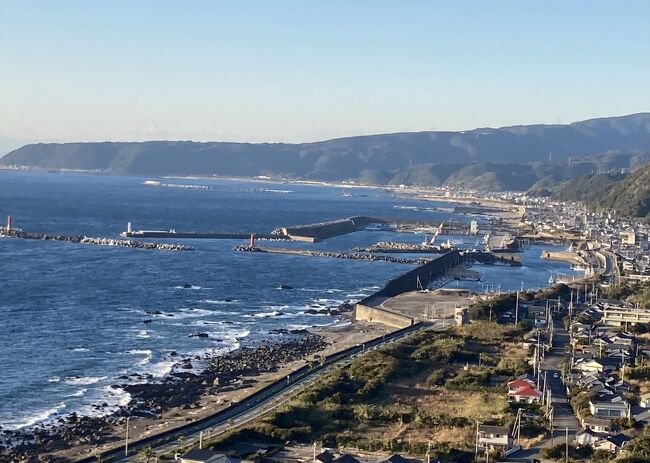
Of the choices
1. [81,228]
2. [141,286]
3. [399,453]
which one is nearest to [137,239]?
[81,228]

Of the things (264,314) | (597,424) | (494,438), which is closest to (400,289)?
(264,314)

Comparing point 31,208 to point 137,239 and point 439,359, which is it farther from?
point 439,359

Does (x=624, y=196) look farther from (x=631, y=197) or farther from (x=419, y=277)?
(x=419, y=277)

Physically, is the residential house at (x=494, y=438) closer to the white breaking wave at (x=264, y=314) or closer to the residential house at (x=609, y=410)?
the residential house at (x=609, y=410)

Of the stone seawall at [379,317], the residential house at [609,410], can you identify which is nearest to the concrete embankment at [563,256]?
the stone seawall at [379,317]

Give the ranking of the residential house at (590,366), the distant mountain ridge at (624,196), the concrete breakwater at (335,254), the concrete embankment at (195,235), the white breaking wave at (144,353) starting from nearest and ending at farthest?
the residential house at (590,366)
the white breaking wave at (144,353)
the concrete breakwater at (335,254)
the concrete embankment at (195,235)
the distant mountain ridge at (624,196)

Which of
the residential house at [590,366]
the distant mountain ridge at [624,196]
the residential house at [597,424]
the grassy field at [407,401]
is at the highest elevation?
the distant mountain ridge at [624,196]

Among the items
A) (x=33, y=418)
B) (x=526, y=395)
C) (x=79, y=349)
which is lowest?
(x=33, y=418)
